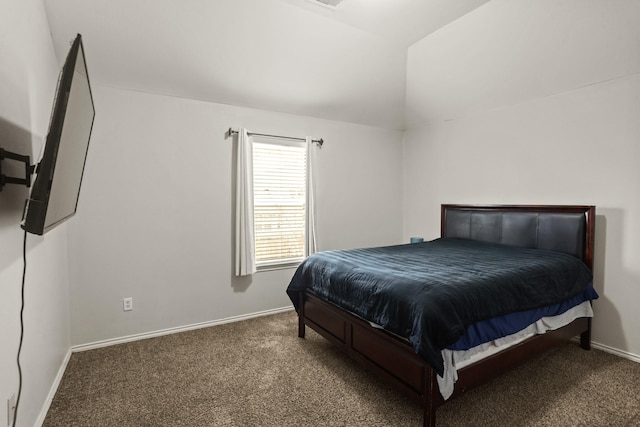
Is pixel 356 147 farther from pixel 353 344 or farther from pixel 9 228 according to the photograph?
pixel 9 228

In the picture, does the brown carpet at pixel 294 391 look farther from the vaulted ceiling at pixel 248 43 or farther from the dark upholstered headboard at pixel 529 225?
the vaulted ceiling at pixel 248 43

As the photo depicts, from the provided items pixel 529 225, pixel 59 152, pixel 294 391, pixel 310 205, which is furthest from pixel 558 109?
pixel 59 152

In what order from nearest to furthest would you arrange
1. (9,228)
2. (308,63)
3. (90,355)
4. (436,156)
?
(9,228), (90,355), (308,63), (436,156)

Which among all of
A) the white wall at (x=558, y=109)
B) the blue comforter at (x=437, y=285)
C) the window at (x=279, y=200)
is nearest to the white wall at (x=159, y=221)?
the window at (x=279, y=200)

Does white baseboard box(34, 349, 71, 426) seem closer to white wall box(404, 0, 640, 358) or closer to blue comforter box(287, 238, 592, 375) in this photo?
blue comforter box(287, 238, 592, 375)

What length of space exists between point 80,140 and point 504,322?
2644 millimetres

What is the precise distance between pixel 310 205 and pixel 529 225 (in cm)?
231

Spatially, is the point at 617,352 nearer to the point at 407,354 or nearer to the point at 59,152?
the point at 407,354

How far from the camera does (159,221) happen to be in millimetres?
3215

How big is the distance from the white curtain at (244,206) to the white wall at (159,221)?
0.12 meters

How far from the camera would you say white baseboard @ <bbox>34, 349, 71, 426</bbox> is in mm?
1939

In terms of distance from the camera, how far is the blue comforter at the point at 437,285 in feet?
5.94

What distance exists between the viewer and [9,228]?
4.74 feet

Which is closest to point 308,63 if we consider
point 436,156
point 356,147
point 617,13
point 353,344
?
point 356,147
